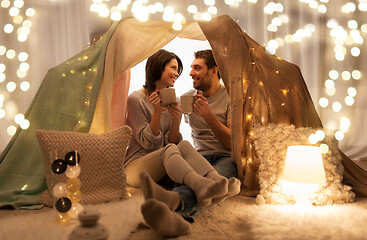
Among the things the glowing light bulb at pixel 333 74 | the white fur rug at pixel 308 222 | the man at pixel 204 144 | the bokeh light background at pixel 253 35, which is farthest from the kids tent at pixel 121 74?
the glowing light bulb at pixel 333 74

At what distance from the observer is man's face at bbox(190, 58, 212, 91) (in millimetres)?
2002

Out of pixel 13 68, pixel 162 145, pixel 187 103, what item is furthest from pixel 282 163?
pixel 13 68

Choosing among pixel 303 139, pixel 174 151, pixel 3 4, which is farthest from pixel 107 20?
pixel 303 139

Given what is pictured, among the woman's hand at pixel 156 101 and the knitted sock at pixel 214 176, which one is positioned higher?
the woman's hand at pixel 156 101

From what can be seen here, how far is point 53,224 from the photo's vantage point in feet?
4.09

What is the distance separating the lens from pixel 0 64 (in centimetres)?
254

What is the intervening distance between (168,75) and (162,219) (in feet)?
3.65

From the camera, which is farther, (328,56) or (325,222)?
(328,56)

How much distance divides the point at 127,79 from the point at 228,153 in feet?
2.49

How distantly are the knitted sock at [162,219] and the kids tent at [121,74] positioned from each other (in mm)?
672

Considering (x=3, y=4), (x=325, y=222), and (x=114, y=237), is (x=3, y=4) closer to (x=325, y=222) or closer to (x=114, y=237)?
(x=114, y=237)

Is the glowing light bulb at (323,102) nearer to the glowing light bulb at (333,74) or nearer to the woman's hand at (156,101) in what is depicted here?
the glowing light bulb at (333,74)

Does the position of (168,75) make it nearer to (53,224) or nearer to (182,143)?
(182,143)

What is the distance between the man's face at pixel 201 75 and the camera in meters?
2.00
